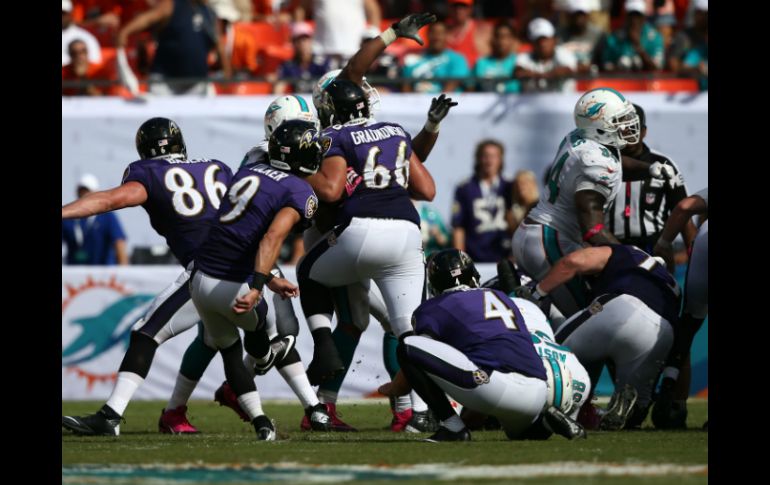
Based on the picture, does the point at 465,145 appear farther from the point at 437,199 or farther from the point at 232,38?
the point at 232,38

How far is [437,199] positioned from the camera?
13.5 m

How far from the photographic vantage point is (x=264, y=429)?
7.75 metres

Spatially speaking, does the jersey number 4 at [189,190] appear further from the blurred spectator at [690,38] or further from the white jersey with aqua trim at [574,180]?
the blurred spectator at [690,38]

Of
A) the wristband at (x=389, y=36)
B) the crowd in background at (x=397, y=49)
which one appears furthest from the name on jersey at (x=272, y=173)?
the crowd in background at (x=397, y=49)

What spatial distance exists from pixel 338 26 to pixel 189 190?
23.0ft

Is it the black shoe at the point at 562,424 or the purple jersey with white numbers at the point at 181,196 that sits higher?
the purple jersey with white numbers at the point at 181,196

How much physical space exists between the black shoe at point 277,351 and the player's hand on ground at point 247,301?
690 millimetres

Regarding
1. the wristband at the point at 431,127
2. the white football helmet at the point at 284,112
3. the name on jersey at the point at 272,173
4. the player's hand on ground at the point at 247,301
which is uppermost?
the white football helmet at the point at 284,112

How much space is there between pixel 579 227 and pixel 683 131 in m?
4.63

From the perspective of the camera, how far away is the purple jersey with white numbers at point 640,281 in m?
8.63

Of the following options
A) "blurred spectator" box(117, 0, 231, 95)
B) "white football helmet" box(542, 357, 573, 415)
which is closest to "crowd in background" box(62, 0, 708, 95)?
"blurred spectator" box(117, 0, 231, 95)

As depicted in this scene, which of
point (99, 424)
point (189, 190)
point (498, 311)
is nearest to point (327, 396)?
point (99, 424)

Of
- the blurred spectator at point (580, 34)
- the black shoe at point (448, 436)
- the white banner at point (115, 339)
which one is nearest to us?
the black shoe at point (448, 436)
